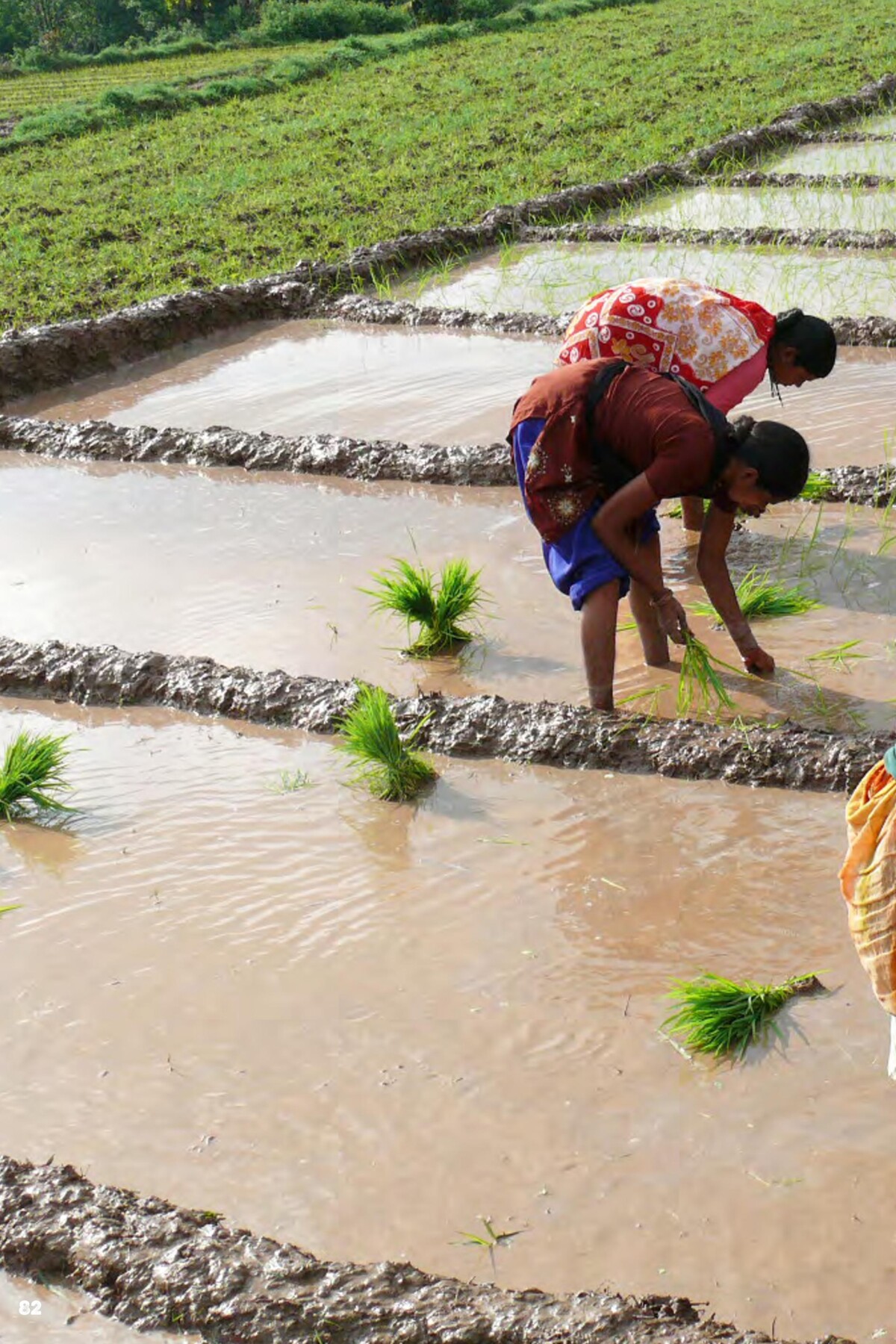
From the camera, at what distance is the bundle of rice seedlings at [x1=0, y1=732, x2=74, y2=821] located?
143 inches

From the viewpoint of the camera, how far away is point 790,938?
2828 millimetres

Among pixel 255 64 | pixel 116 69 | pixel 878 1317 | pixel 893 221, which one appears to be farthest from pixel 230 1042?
pixel 116 69

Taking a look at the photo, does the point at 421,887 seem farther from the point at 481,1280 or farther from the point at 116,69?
the point at 116,69

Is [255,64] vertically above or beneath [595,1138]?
above

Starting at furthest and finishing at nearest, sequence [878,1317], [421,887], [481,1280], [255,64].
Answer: [255,64]
[421,887]
[481,1280]
[878,1317]

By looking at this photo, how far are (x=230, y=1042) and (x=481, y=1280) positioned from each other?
752 millimetres

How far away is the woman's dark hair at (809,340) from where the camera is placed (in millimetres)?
4086

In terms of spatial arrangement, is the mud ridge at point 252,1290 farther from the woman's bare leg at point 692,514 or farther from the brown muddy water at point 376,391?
the brown muddy water at point 376,391

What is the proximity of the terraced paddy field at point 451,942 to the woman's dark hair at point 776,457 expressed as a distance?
596 mm

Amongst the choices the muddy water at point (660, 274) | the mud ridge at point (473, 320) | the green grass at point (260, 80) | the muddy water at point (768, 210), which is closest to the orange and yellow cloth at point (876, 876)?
the mud ridge at point (473, 320)

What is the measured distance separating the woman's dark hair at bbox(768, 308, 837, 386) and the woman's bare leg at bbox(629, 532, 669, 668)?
662 mm

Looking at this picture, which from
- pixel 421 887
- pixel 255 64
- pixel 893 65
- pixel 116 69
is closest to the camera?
pixel 421 887

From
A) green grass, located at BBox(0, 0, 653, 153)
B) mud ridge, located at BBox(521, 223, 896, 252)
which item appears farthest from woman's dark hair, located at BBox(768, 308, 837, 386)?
green grass, located at BBox(0, 0, 653, 153)

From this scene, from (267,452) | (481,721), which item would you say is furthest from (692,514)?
(267,452)
